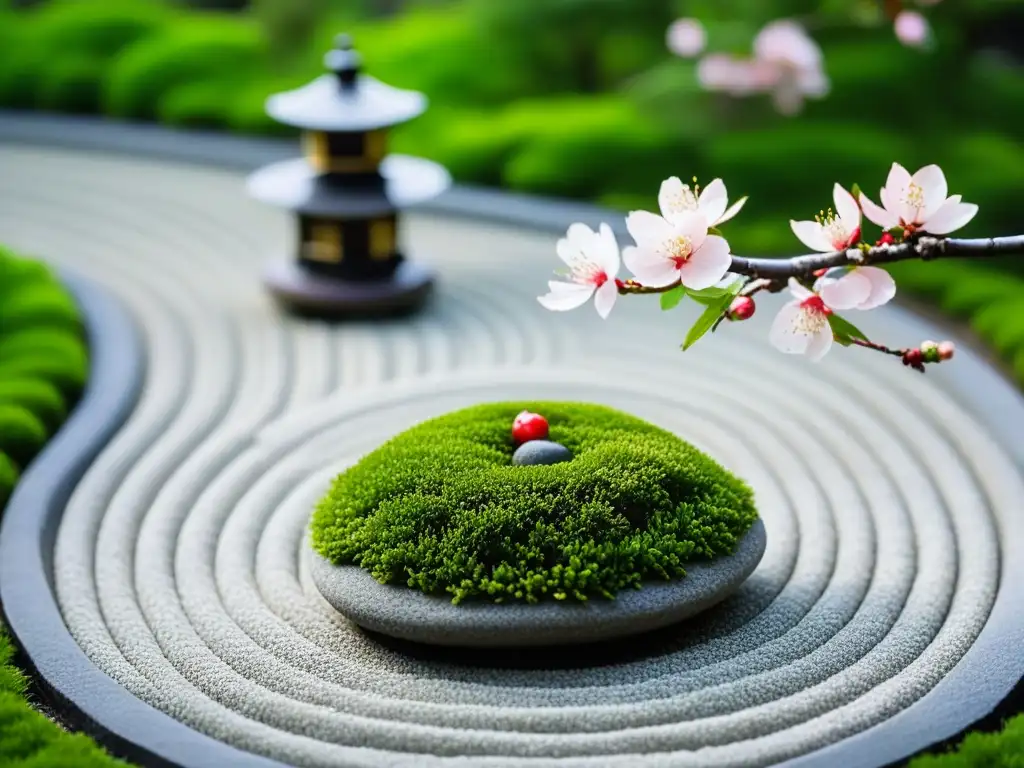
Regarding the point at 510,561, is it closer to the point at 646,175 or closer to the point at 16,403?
the point at 16,403

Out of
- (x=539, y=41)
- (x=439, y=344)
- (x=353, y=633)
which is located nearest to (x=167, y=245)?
(x=439, y=344)

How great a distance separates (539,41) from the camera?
10125 millimetres

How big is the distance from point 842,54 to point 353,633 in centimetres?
667

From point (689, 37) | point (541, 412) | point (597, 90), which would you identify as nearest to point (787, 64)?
point (689, 37)

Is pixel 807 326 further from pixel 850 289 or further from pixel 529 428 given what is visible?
pixel 529 428

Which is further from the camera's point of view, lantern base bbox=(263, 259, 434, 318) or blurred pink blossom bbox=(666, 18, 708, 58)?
blurred pink blossom bbox=(666, 18, 708, 58)

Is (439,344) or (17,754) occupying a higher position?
(439,344)

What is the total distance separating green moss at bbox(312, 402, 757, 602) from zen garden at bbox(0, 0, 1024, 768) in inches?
0.5

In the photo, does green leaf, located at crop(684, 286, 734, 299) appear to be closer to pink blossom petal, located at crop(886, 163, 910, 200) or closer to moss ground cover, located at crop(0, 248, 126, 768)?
pink blossom petal, located at crop(886, 163, 910, 200)

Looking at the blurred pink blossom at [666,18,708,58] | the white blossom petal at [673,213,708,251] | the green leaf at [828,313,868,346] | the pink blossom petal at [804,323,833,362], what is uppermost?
the blurred pink blossom at [666,18,708,58]

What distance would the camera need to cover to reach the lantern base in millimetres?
6891

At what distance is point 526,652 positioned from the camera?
12.9ft

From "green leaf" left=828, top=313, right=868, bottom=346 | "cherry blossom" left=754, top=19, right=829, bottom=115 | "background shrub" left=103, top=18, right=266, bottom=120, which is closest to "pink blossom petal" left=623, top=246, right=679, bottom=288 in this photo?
"green leaf" left=828, top=313, right=868, bottom=346

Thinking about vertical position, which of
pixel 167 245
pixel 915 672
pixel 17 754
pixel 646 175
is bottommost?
pixel 17 754
